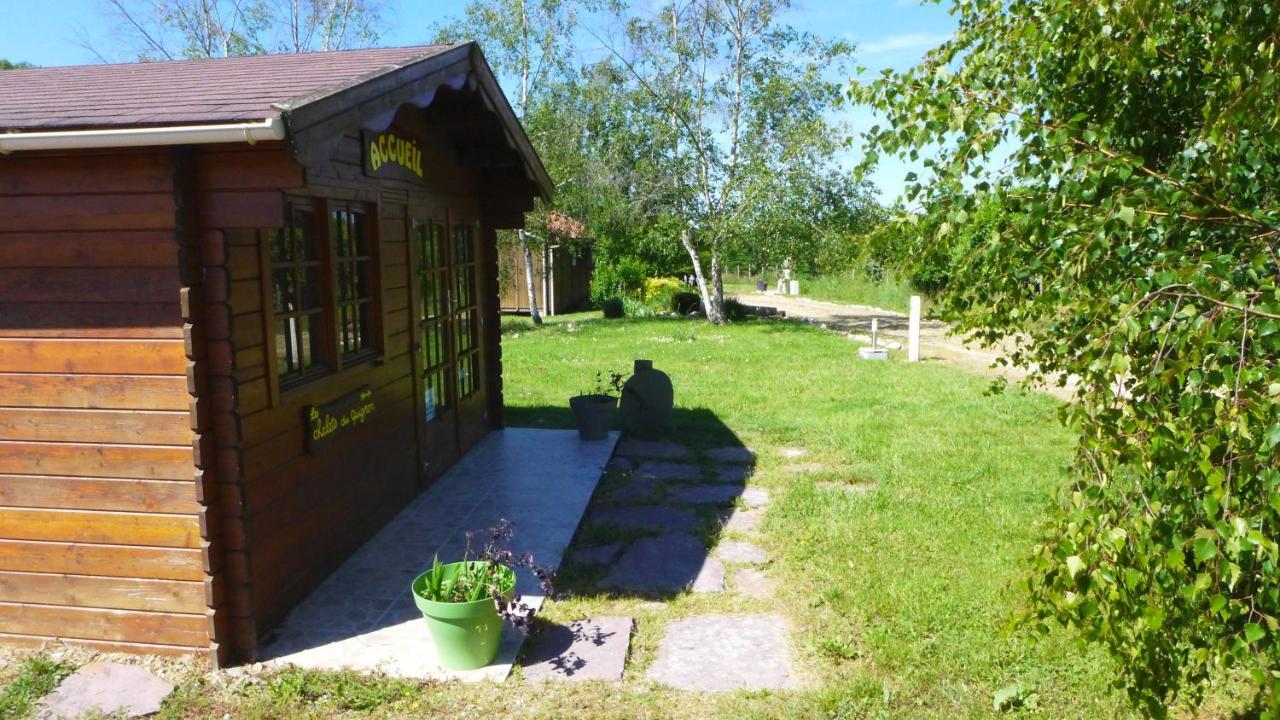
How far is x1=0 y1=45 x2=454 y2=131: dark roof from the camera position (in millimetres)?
3686

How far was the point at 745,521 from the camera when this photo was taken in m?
6.43

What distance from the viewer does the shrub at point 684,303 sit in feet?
81.4

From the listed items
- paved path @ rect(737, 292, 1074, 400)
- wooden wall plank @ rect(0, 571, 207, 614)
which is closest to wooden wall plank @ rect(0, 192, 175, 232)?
wooden wall plank @ rect(0, 571, 207, 614)

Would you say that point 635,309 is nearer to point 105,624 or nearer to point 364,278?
point 364,278

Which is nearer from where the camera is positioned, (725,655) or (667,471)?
(725,655)

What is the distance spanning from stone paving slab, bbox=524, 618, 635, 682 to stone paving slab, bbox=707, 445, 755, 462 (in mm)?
3647

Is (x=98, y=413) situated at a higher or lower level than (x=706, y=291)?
higher

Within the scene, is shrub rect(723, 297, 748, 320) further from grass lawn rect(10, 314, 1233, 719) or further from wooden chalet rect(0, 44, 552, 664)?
wooden chalet rect(0, 44, 552, 664)

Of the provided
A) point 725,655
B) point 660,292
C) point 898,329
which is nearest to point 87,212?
point 725,655

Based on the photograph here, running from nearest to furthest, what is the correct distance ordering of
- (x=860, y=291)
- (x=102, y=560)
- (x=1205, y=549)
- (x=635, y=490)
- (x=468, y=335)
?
(x=1205, y=549), (x=102, y=560), (x=635, y=490), (x=468, y=335), (x=860, y=291)

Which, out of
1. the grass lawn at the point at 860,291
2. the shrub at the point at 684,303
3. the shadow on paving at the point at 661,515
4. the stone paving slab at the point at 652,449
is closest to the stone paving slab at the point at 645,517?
the shadow on paving at the point at 661,515

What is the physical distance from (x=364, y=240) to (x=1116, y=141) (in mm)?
4490

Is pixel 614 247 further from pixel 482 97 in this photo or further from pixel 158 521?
pixel 158 521

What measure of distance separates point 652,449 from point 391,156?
3854 millimetres
